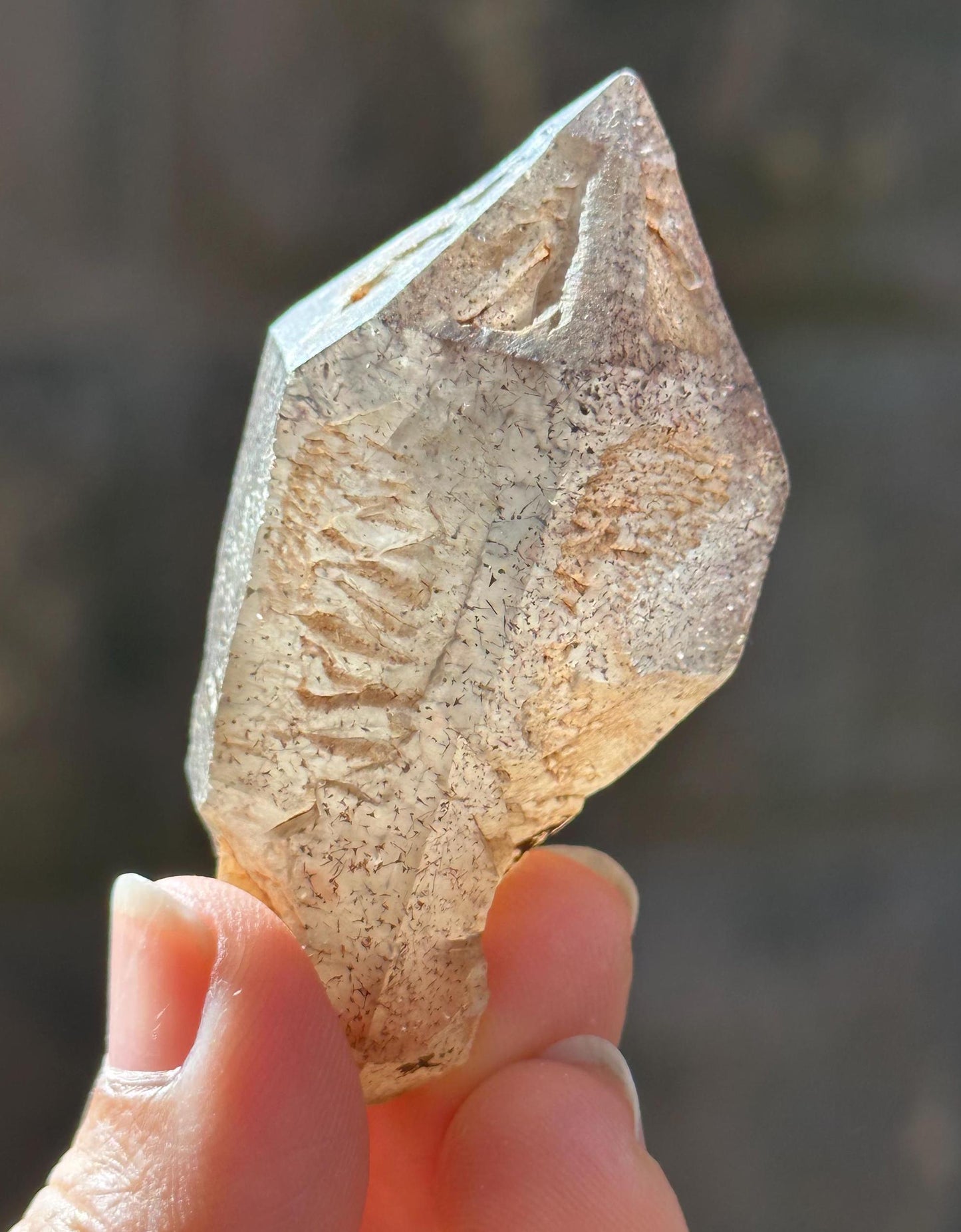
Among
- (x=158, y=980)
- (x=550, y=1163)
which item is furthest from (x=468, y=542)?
(x=550, y=1163)

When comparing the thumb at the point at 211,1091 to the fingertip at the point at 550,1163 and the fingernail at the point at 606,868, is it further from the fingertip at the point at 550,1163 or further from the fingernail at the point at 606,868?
the fingernail at the point at 606,868

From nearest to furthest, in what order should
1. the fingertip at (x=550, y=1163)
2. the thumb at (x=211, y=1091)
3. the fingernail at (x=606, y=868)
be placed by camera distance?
the thumb at (x=211, y=1091), the fingertip at (x=550, y=1163), the fingernail at (x=606, y=868)

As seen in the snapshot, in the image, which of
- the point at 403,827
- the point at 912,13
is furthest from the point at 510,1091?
the point at 912,13

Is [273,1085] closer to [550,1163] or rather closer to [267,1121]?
[267,1121]

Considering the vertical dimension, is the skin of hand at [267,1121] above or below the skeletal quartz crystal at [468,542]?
below

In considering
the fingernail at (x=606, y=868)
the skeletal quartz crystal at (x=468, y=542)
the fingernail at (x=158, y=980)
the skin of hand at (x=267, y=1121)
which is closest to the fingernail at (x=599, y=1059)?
the skin of hand at (x=267, y=1121)

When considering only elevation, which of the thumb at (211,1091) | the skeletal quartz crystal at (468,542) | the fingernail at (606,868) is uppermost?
the skeletal quartz crystal at (468,542)

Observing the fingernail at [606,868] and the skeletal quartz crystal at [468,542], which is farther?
the fingernail at [606,868]

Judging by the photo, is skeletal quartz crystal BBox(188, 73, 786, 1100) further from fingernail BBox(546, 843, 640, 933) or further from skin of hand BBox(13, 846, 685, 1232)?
fingernail BBox(546, 843, 640, 933)

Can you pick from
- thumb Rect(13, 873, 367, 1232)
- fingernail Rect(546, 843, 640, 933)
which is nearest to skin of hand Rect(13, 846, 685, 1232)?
thumb Rect(13, 873, 367, 1232)
